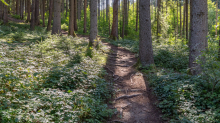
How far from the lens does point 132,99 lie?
634cm

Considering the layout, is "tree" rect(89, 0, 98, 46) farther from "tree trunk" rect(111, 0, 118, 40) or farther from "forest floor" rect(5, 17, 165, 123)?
"tree trunk" rect(111, 0, 118, 40)

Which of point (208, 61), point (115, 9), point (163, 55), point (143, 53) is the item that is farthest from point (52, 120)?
point (115, 9)

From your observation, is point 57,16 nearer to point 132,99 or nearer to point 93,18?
point 93,18

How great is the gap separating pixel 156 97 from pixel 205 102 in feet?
6.05

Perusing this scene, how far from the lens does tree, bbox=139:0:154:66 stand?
8.88m

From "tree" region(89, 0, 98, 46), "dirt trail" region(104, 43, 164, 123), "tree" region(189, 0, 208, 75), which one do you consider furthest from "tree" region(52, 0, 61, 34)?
"tree" region(189, 0, 208, 75)

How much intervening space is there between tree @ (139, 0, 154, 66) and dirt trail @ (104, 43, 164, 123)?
0.95m

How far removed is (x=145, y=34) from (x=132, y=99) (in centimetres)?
409

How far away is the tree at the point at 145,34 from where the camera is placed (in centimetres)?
888

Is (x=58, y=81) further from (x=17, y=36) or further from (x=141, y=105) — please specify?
(x=17, y=36)

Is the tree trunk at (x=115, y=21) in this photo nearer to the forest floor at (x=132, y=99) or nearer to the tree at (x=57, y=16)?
the tree at (x=57, y=16)

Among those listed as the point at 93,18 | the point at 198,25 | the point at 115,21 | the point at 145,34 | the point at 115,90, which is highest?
the point at 115,21

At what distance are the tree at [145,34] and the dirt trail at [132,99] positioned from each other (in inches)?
37.2

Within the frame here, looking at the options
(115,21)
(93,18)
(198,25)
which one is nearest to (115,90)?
(198,25)
